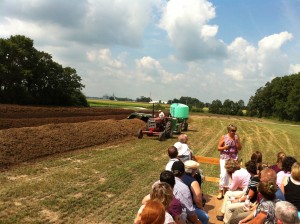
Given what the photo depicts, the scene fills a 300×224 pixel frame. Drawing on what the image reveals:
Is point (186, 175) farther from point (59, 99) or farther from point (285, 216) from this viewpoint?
point (59, 99)

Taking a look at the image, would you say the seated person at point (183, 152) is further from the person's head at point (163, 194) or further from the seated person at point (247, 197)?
the person's head at point (163, 194)

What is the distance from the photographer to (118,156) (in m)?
13.6

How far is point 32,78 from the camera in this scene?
1987 inches

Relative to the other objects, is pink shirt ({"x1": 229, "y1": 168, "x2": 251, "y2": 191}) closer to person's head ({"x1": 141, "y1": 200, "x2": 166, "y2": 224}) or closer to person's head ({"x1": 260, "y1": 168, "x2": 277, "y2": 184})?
person's head ({"x1": 260, "y1": 168, "x2": 277, "y2": 184})

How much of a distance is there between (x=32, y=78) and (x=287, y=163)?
1933 inches

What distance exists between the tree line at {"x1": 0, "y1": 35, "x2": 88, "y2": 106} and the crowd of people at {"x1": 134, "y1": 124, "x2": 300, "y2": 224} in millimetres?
42369

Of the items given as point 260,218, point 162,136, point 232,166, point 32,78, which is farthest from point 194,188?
point 32,78

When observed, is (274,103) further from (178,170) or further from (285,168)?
(178,170)

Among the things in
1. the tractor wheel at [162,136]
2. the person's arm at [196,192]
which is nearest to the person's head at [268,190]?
the person's arm at [196,192]

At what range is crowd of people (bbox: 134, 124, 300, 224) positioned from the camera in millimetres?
3920

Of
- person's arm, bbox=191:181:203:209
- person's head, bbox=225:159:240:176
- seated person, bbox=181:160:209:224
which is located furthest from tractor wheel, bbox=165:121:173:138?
person's arm, bbox=191:181:203:209

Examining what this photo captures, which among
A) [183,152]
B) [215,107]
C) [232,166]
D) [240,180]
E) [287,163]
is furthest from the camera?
[215,107]

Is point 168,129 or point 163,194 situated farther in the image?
point 168,129

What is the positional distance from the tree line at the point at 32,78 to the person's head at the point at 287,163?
4301cm
